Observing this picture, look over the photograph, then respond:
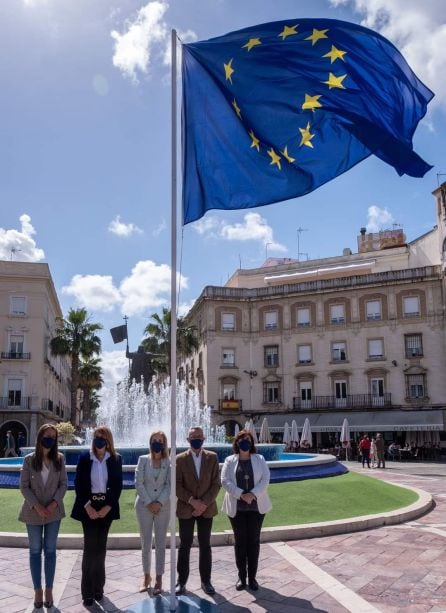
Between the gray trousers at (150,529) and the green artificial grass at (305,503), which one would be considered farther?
the green artificial grass at (305,503)

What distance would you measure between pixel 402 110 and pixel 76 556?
7.61 m

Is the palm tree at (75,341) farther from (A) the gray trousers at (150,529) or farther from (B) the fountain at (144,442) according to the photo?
(A) the gray trousers at (150,529)

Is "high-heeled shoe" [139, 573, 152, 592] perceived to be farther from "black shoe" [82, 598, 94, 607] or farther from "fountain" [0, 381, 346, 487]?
"fountain" [0, 381, 346, 487]

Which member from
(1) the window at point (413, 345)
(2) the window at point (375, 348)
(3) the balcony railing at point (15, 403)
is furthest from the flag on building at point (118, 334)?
(1) the window at point (413, 345)

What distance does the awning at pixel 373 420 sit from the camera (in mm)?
41062

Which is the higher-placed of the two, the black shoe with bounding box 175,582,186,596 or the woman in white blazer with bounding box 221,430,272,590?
the woman in white blazer with bounding box 221,430,272,590

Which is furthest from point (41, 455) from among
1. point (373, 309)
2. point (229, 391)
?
point (229, 391)

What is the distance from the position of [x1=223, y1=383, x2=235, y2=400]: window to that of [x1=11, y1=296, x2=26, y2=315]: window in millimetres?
17370

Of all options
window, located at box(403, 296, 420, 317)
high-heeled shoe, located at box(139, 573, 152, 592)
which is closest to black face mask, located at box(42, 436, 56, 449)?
high-heeled shoe, located at box(139, 573, 152, 592)

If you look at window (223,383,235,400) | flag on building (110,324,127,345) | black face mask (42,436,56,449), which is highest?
flag on building (110,324,127,345)

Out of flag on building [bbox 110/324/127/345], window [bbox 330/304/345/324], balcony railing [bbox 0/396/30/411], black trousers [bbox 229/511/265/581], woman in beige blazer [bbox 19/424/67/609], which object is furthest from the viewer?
window [bbox 330/304/345/324]

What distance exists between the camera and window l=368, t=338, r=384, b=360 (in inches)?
1778

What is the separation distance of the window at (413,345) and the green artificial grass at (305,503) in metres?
31.1

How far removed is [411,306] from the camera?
44625 mm
